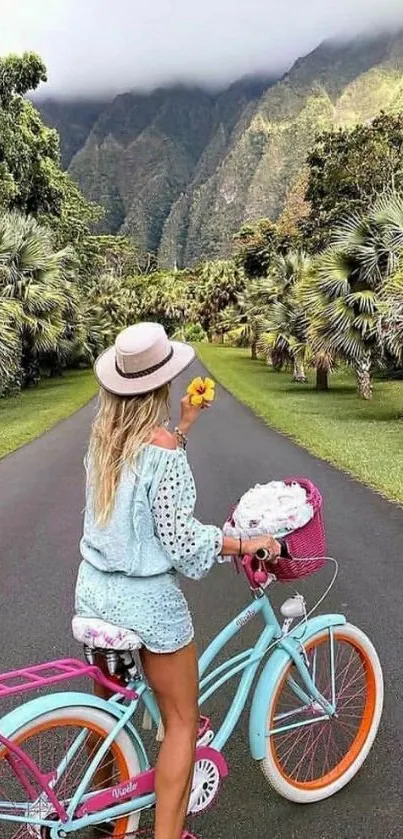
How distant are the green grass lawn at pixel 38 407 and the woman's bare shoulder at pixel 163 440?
11.5 meters

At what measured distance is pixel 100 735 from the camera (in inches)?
99.3

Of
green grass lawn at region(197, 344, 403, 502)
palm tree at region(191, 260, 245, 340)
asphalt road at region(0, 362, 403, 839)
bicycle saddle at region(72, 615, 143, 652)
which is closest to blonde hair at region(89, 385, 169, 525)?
bicycle saddle at region(72, 615, 143, 652)

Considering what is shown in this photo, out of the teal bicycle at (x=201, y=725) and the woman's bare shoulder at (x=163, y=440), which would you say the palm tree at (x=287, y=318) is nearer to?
the teal bicycle at (x=201, y=725)

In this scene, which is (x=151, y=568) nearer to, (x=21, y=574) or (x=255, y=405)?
(x=21, y=574)

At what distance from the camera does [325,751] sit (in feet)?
11.1

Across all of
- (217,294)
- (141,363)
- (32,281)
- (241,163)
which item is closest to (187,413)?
(141,363)

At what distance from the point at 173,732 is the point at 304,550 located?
2.33 feet

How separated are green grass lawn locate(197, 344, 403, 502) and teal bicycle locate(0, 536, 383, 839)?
19.3 feet

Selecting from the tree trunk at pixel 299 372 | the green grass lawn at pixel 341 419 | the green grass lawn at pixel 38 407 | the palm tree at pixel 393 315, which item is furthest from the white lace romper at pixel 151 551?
the tree trunk at pixel 299 372

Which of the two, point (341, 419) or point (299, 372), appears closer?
point (341, 419)

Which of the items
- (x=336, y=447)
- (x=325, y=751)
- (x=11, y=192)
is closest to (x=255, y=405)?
(x=336, y=447)

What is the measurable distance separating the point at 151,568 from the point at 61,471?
959 cm

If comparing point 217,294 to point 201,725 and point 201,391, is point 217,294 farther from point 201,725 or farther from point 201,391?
point 201,725

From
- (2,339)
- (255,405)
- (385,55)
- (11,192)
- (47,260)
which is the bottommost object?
(255,405)
